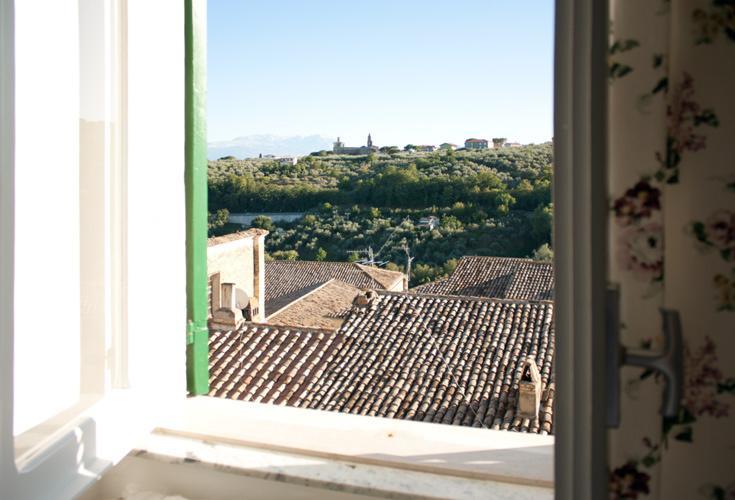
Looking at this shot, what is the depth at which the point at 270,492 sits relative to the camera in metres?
0.98

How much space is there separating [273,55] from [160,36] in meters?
13.6

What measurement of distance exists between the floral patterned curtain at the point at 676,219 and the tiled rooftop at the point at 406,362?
3.34m

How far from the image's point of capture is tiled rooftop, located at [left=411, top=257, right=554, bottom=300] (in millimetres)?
9133

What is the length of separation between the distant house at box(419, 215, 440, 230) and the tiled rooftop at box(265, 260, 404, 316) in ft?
7.00

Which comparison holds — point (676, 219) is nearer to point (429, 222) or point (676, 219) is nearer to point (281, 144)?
point (429, 222)

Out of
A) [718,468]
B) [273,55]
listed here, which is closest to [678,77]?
[718,468]

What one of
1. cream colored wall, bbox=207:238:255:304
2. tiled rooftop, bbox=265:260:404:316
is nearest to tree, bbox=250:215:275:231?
tiled rooftop, bbox=265:260:404:316

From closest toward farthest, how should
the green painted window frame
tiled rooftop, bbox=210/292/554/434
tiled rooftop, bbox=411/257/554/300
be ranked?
the green painted window frame
tiled rooftop, bbox=210/292/554/434
tiled rooftop, bbox=411/257/554/300

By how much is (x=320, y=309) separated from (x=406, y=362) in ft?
16.3

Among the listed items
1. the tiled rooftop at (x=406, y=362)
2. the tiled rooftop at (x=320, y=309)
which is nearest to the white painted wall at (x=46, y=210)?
the tiled rooftop at (x=406, y=362)

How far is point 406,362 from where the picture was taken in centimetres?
509

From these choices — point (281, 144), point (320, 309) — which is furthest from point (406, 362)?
point (281, 144)

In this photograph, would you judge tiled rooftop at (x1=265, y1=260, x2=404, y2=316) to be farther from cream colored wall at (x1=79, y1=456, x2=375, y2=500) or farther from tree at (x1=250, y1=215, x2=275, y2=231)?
cream colored wall at (x1=79, y1=456, x2=375, y2=500)

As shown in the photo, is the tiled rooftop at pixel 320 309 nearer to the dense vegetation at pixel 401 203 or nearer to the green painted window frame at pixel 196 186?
the dense vegetation at pixel 401 203
